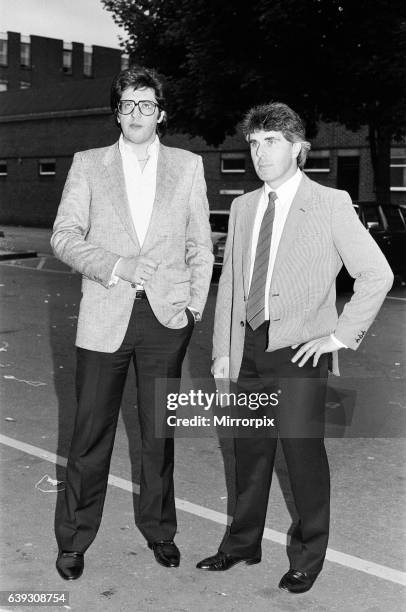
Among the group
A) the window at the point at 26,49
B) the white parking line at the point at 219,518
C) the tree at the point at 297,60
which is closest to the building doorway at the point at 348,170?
the tree at the point at 297,60

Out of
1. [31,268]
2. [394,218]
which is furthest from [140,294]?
[31,268]

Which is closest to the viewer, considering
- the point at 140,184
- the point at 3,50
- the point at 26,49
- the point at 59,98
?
the point at 140,184

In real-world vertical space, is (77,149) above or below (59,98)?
below

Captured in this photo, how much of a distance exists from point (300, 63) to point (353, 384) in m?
11.3

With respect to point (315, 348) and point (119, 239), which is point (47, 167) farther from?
point (315, 348)

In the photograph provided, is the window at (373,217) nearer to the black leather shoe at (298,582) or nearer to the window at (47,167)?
the black leather shoe at (298,582)

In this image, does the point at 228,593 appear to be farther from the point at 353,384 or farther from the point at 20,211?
the point at 20,211

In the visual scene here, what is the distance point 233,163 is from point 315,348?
105 feet

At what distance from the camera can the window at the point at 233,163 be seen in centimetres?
3459

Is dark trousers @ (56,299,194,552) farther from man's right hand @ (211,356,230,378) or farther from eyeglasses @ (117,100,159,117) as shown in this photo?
eyeglasses @ (117,100,159,117)

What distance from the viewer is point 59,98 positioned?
4356 centimetres

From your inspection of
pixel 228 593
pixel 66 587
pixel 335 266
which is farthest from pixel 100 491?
pixel 335 266

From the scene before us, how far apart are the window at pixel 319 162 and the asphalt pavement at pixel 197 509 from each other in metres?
24.7

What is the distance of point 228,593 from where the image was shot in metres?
3.57
